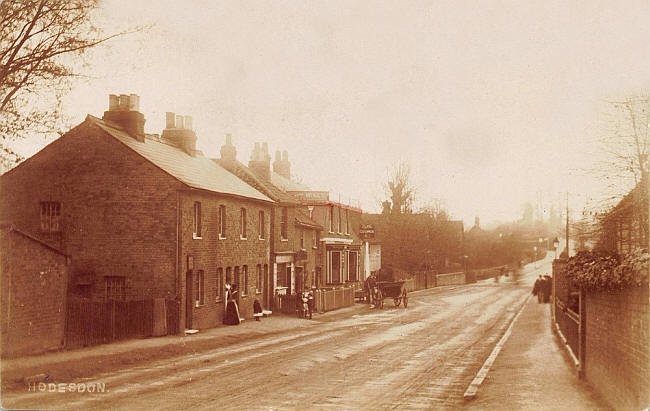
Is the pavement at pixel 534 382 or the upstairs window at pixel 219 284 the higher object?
the upstairs window at pixel 219 284

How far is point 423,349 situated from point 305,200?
22.8m

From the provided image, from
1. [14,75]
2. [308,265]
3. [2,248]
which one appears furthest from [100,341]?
[308,265]

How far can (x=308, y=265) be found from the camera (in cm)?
4422

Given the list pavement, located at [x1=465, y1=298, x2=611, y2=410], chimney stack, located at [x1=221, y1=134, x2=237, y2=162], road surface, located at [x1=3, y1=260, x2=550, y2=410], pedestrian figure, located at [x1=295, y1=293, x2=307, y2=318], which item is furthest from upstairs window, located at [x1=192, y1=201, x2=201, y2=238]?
pavement, located at [x1=465, y1=298, x2=611, y2=410]

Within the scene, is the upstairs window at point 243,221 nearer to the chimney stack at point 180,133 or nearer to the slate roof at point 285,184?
the chimney stack at point 180,133

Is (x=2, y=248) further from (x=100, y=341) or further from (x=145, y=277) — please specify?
(x=145, y=277)

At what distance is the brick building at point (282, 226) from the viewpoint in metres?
38.2

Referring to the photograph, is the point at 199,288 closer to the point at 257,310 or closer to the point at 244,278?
the point at 257,310

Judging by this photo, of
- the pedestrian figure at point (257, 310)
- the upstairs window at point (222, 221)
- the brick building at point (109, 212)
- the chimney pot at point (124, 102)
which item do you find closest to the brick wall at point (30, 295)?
the brick building at point (109, 212)

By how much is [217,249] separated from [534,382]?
17.7 m

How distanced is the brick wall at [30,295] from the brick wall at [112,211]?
242 inches

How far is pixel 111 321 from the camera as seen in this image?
77.3 feet

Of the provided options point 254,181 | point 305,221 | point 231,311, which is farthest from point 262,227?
point 305,221

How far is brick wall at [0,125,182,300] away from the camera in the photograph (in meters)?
26.3
